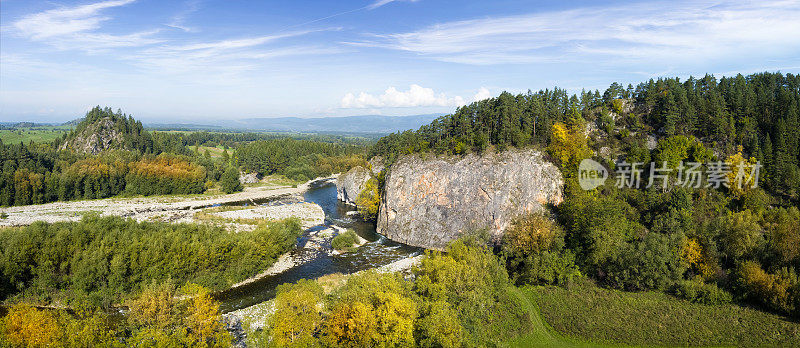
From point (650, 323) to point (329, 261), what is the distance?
33.4 m

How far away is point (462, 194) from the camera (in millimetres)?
54688

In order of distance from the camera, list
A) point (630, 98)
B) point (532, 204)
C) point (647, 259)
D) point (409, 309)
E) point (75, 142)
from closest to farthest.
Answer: point (409, 309)
point (647, 259)
point (532, 204)
point (630, 98)
point (75, 142)

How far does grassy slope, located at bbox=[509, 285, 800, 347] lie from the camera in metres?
29.8

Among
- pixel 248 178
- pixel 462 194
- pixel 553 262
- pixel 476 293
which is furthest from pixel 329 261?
pixel 248 178

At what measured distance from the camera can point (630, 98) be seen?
60.7 m

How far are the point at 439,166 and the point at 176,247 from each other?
114 ft

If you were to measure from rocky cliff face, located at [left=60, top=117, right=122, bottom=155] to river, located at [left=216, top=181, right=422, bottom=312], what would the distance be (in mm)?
94896

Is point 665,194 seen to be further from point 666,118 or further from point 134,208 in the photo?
point 134,208

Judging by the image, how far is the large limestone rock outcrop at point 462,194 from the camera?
51.5 meters

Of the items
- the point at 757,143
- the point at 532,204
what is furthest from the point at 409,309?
the point at 757,143

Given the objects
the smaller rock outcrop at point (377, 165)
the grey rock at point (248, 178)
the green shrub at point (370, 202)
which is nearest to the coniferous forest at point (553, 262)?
the green shrub at point (370, 202)

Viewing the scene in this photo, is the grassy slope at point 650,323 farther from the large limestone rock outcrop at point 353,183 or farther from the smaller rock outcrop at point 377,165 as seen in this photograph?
the smaller rock outcrop at point 377,165

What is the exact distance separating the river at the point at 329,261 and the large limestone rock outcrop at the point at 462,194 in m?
3.35

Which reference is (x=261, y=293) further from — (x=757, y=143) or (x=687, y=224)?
(x=757, y=143)
